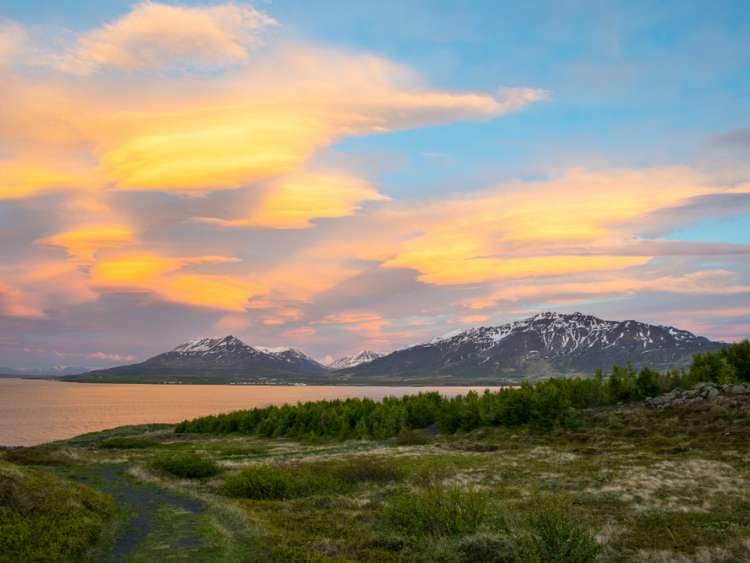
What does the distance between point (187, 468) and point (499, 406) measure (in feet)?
169

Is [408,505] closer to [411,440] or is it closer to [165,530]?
[165,530]

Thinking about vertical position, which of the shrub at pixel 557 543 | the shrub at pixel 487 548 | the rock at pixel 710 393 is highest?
the rock at pixel 710 393

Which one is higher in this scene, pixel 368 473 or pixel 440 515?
pixel 440 515

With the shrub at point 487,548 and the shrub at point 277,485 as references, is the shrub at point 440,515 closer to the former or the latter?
the shrub at point 487,548

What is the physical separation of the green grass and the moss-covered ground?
12 cm

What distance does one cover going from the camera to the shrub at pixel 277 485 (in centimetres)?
3656

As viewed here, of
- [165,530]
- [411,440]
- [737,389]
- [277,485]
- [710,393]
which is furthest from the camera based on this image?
[411,440]

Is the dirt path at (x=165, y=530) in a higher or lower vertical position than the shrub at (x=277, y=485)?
higher

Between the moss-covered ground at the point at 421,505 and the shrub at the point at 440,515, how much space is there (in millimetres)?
65

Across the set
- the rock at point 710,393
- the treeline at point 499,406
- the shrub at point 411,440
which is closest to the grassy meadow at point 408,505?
the rock at point 710,393

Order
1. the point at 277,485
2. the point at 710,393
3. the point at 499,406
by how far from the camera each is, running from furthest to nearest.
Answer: the point at 499,406, the point at 710,393, the point at 277,485

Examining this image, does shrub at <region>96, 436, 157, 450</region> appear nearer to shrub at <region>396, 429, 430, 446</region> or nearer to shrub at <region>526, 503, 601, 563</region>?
shrub at <region>396, 429, 430, 446</region>

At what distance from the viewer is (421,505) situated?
26.6 meters

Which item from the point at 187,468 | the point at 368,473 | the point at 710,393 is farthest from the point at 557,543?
the point at 710,393
